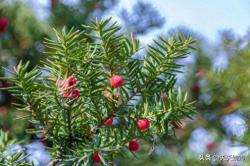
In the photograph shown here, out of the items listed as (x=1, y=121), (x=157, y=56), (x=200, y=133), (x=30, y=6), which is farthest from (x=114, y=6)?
(x=157, y=56)

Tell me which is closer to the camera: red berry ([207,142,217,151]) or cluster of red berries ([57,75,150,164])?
cluster of red berries ([57,75,150,164])

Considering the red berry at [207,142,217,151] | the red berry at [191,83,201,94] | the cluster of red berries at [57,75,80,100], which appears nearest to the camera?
the cluster of red berries at [57,75,80,100]

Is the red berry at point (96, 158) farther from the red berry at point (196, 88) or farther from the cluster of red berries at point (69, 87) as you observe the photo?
the red berry at point (196, 88)

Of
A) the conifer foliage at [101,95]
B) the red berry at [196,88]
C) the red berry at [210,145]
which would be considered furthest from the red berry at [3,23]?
the conifer foliage at [101,95]

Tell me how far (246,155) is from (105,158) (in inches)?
5.6

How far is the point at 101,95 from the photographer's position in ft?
1.65

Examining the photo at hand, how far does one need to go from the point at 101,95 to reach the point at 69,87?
0.04 metres

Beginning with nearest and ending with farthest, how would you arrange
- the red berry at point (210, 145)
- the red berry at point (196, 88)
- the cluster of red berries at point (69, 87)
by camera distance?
the cluster of red berries at point (69, 87) → the red berry at point (210, 145) → the red berry at point (196, 88)

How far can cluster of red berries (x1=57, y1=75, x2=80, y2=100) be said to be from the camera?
481mm

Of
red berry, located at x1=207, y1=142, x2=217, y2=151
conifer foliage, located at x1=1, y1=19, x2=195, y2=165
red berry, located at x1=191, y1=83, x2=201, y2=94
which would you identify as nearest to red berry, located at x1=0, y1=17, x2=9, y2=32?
red berry, located at x1=191, y1=83, x2=201, y2=94

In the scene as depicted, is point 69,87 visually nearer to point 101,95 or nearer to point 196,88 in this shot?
point 101,95

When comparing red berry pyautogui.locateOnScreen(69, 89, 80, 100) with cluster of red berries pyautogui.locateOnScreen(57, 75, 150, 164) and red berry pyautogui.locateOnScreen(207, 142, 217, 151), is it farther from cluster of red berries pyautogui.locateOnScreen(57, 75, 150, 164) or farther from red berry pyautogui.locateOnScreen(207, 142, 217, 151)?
red berry pyautogui.locateOnScreen(207, 142, 217, 151)

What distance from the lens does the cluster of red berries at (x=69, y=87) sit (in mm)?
481

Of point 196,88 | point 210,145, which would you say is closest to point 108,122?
point 210,145
